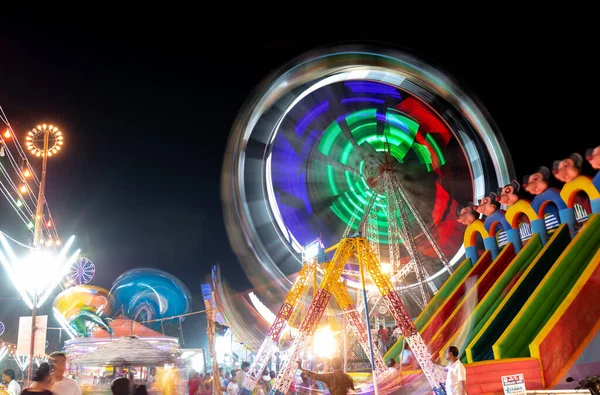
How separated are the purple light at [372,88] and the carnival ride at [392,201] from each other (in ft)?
0.17

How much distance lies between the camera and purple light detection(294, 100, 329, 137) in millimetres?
23156

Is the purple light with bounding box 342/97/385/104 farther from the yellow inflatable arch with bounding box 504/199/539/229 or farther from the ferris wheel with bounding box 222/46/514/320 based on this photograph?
the yellow inflatable arch with bounding box 504/199/539/229

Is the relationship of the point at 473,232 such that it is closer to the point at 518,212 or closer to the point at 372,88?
the point at 518,212

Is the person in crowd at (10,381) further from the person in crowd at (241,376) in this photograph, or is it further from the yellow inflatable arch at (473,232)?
the yellow inflatable arch at (473,232)

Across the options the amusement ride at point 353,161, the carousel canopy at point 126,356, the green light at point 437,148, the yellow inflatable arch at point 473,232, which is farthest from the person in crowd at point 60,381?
the green light at point 437,148

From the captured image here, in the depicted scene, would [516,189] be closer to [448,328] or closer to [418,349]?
[448,328]

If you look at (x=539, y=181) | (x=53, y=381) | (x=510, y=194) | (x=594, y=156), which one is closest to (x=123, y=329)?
(x=510, y=194)

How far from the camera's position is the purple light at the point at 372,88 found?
75.0 ft

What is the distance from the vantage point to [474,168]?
74.7ft

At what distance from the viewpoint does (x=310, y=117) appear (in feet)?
76.3

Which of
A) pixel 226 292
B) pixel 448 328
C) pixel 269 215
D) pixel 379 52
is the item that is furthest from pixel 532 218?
pixel 226 292

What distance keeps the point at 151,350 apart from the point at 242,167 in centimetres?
1296

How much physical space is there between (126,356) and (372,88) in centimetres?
1758

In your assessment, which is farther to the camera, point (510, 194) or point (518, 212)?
point (510, 194)
